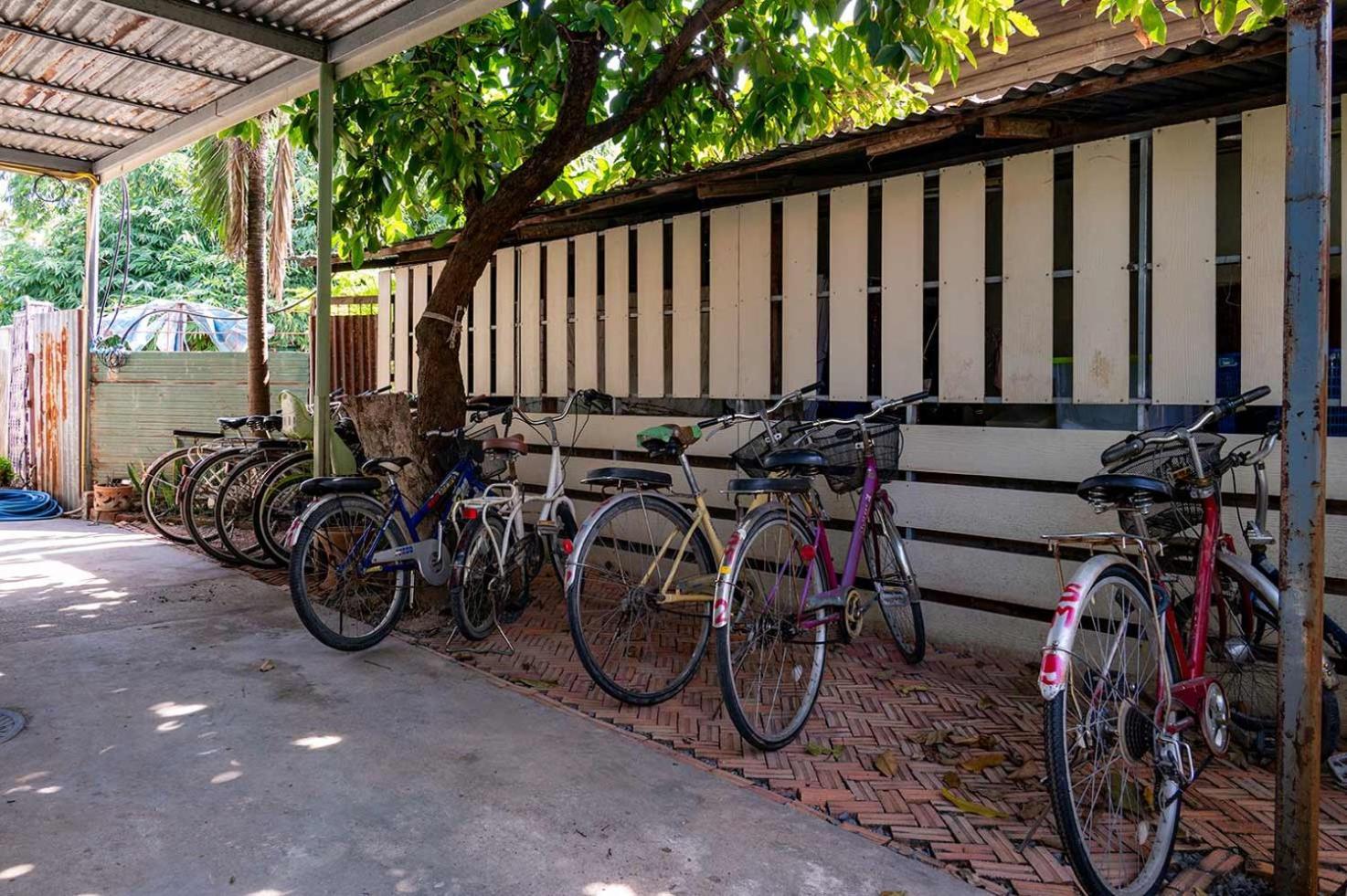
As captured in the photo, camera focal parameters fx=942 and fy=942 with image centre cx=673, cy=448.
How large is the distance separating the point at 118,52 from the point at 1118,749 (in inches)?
262

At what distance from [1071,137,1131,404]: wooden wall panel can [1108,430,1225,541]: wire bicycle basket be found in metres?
1.06

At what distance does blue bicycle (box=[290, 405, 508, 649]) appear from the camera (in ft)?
15.1

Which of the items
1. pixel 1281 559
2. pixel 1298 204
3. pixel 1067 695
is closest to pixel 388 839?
pixel 1067 695

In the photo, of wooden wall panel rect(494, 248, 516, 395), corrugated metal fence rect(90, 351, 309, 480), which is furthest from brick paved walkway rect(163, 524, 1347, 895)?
corrugated metal fence rect(90, 351, 309, 480)

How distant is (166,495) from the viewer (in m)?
8.80

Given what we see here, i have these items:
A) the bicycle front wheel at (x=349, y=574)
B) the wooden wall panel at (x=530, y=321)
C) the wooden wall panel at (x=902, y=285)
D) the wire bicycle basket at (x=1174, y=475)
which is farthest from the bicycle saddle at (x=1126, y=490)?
the wooden wall panel at (x=530, y=321)

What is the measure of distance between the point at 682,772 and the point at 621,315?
391 cm

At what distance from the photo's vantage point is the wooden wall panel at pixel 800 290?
17.9 feet

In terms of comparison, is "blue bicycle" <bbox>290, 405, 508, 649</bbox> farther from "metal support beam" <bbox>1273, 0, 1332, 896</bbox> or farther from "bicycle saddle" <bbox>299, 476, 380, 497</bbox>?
"metal support beam" <bbox>1273, 0, 1332, 896</bbox>

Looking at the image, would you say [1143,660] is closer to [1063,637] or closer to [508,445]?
[1063,637]

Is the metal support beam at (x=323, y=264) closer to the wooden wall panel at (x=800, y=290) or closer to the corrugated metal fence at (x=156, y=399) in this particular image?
the wooden wall panel at (x=800, y=290)

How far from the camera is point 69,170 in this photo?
869cm

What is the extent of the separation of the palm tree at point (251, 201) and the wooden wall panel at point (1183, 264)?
7.46 meters

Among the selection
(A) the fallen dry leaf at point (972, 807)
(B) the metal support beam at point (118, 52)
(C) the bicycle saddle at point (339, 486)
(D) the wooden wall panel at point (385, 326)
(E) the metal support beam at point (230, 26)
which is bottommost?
(A) the fallen dry leaf at point (972, 807)
